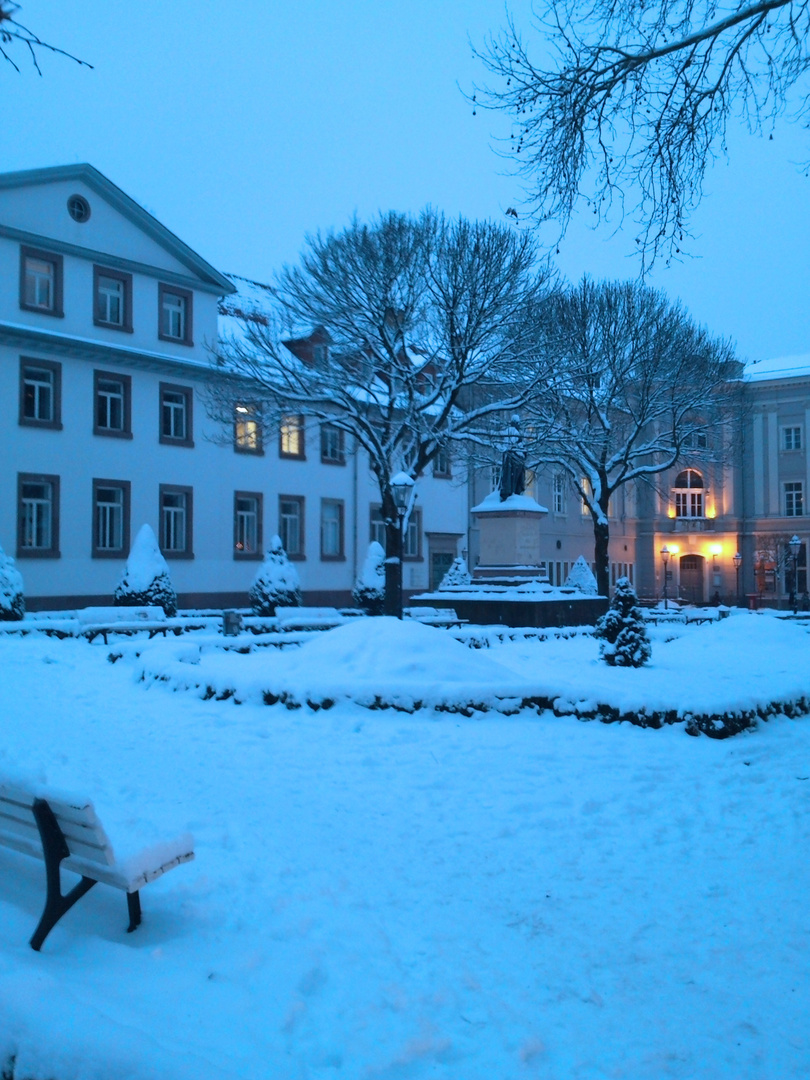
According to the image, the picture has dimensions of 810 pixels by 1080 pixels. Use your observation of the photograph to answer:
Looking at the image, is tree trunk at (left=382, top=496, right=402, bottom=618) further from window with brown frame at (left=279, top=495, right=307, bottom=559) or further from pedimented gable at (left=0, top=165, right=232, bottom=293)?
pedimented gable at (left=0, top=165, right=232, bottom=293)

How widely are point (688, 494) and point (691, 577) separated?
491 cm

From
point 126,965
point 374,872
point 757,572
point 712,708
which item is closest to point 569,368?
point 712,708

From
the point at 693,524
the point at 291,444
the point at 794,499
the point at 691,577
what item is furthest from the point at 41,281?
the point at 794,499

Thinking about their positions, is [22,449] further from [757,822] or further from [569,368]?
[757,822]

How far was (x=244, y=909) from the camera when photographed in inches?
208

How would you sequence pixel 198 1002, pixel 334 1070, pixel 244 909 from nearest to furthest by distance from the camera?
pixel 334 1070 < pixel 198 1002 < pixel 244 909

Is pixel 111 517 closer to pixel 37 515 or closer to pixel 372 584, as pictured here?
pixel 37 515

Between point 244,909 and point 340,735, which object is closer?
point 244,909

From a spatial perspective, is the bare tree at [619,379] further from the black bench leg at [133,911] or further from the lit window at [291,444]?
the black bench leg at [133,911]

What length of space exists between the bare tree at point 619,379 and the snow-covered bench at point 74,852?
2598cm

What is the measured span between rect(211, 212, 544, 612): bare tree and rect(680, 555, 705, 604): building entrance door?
33.2 meters

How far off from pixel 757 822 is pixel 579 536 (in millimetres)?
46692

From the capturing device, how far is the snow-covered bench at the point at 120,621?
64.6ft

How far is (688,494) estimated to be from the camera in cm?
5844
